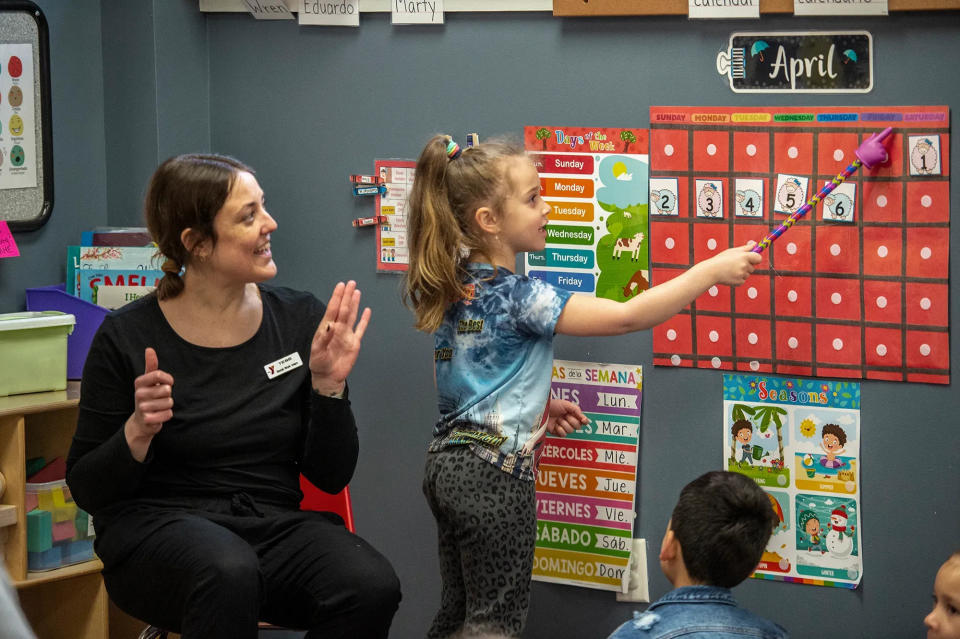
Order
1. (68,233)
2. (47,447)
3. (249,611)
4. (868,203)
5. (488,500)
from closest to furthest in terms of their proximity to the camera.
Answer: (249,611)
(488,500)
(868,203)
(47,447)
(68,233)

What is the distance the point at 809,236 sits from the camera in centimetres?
226

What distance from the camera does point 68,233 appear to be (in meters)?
2.87

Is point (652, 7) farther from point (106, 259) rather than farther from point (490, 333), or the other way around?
point (106, 259)

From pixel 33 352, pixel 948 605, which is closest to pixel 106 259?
pixel 33 352

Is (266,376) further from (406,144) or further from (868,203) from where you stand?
(868,203)

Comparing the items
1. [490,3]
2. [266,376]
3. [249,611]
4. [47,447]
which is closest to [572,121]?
[490,3]

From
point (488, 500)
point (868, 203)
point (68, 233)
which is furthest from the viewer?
point (68, 233)

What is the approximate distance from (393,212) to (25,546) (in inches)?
45.0

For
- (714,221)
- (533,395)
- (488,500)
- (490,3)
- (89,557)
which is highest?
(490,3)

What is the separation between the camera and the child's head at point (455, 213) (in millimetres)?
2133

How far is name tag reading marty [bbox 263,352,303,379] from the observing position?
6.89ft

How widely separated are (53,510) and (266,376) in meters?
0.80

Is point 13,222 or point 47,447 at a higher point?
point 13,222

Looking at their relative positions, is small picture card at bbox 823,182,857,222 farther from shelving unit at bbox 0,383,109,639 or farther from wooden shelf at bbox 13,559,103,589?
wooden shelf at bbox 13,559,103,589
